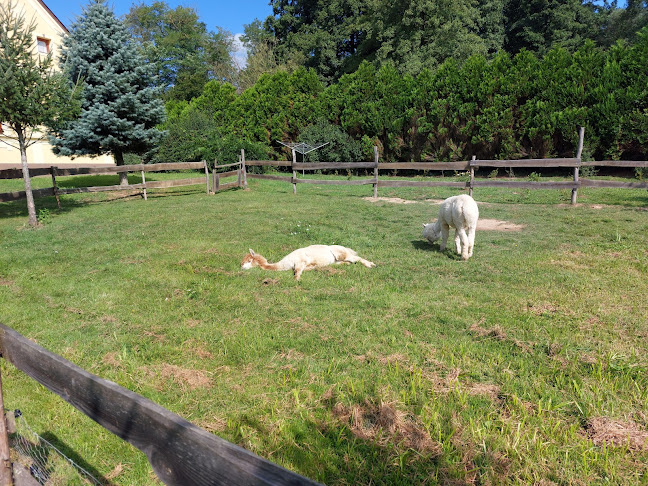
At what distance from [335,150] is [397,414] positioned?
1920 centimetres

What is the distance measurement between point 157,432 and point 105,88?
16.8m

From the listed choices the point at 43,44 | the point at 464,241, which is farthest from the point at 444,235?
the point at 43,44

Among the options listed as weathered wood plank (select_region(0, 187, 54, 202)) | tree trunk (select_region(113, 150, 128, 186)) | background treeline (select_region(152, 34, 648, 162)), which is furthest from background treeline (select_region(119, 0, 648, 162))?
weathered wood plank (select_region(0, 187, 54, 202))

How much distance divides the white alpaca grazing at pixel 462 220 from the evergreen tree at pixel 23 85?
8742 mm

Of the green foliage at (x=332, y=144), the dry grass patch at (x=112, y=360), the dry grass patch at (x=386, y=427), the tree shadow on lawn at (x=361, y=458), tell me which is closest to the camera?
the tree shadow on lawn at (x=361, y=458)

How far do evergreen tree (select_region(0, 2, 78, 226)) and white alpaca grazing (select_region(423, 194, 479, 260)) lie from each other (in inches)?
344

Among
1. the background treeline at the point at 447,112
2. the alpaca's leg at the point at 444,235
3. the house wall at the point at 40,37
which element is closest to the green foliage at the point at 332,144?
the background treeline at the point at 447,112

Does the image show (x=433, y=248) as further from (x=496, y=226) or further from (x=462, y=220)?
(x=496, y=226)

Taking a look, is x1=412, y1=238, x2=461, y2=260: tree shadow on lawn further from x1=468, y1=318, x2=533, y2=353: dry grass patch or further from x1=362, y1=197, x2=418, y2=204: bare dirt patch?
x1=362, y1=197, x2=418, y2=204: bare dirt patch

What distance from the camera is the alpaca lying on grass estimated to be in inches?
251

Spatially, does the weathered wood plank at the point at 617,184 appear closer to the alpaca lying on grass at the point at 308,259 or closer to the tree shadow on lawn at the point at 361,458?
the alpaca lying on grass at the point at 308,259

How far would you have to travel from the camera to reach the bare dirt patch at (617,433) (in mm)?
2559

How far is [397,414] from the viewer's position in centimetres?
294

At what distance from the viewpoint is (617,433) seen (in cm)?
264
